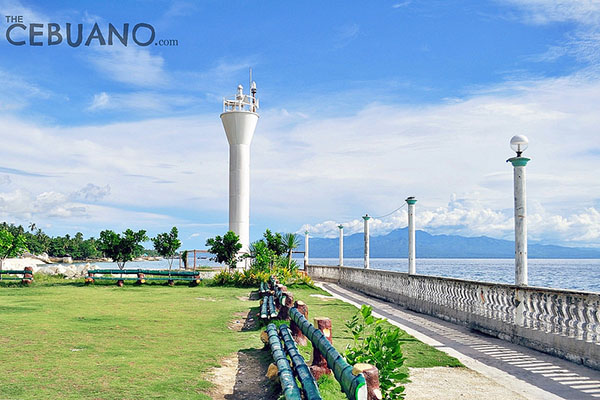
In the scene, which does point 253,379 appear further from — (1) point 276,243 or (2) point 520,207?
(1) point 276,243

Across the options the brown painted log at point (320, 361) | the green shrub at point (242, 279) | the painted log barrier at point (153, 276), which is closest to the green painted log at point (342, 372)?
the brown painted log at point (320, 361)

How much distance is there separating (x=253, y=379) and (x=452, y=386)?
8.51ft

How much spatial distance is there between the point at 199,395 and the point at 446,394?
9.67 ft

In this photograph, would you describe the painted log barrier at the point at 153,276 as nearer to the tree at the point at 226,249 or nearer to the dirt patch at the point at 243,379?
the tree at the point at 226,249

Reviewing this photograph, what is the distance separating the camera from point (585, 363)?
8.41 m

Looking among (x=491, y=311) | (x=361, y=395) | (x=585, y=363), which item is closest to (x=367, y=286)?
(x=491, y=311)

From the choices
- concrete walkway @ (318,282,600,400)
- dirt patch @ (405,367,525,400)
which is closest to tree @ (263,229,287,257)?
concrete walkway @ (318,282,600,400)

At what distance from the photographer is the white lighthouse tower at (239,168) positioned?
38219 mm

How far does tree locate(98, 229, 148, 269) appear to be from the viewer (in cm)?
2828

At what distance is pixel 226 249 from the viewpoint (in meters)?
30.4

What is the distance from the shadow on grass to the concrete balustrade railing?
15.5ft

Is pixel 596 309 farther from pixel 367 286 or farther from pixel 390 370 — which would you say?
pixel 367 286

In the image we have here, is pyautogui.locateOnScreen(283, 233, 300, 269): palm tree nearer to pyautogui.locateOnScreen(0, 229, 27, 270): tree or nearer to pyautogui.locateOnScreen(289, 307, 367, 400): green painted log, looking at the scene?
pyautogui.locateOnScreen(0, 229, 27, 270): tree

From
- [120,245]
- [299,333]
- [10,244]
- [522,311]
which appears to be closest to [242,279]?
[120,245]
